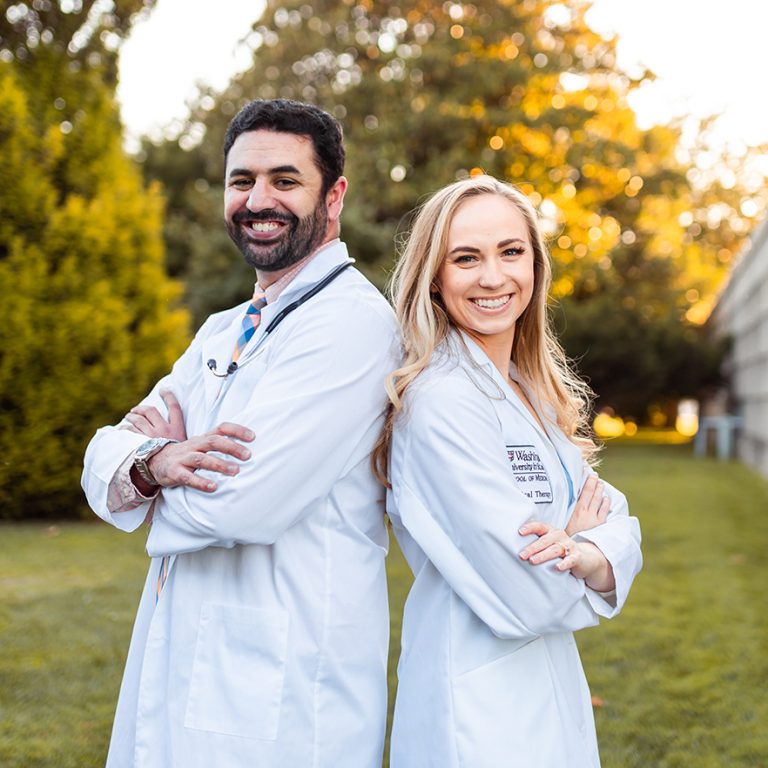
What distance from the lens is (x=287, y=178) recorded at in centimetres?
258

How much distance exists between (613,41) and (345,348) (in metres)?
24.5

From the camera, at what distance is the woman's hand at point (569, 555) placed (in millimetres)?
2119

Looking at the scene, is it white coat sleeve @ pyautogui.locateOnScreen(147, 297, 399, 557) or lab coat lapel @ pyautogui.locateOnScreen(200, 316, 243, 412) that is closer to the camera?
white coat sleeve @ pyautogui.locateOnScreen(147, 297, 399, 557)

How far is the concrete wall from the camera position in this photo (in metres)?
17.0

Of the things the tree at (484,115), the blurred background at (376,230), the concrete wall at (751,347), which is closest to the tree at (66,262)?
the blurred background at (376,230)

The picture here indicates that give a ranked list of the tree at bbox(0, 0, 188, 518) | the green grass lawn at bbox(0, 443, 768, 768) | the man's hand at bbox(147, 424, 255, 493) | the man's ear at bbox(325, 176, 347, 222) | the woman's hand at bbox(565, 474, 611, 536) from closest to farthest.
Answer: the man's hand at bbox(147, 424, 255, 493) < the woman's hand at bbox(565, 474, 611, 536) < the man's ear at bbox(325, 176, 347, 222) < the green grass lawn at bbox(0, 443, 768, 768) < the tree at bbox(0, 0, 188, 518)

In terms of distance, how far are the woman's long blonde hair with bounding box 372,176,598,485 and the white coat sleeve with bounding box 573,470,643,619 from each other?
320mm

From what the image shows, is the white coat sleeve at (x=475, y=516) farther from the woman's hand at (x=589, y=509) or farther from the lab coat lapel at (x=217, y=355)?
the lab coat lapel at (x=217, y=355)

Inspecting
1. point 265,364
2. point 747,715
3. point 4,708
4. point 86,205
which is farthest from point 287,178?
point 86,205

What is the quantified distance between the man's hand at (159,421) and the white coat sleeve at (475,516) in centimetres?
69

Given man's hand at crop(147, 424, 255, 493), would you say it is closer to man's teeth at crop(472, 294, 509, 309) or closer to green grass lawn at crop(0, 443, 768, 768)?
man's teeth at crop(472, 294, 509, 309)

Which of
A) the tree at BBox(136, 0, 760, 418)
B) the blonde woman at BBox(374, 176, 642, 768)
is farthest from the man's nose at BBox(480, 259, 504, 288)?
the tree at BBox(136, 0, 760, 418)

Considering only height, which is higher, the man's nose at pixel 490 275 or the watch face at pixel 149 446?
the man's nose at pixel 490 275

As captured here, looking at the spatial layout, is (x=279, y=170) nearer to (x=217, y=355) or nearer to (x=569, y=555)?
(x=217, y=355)
